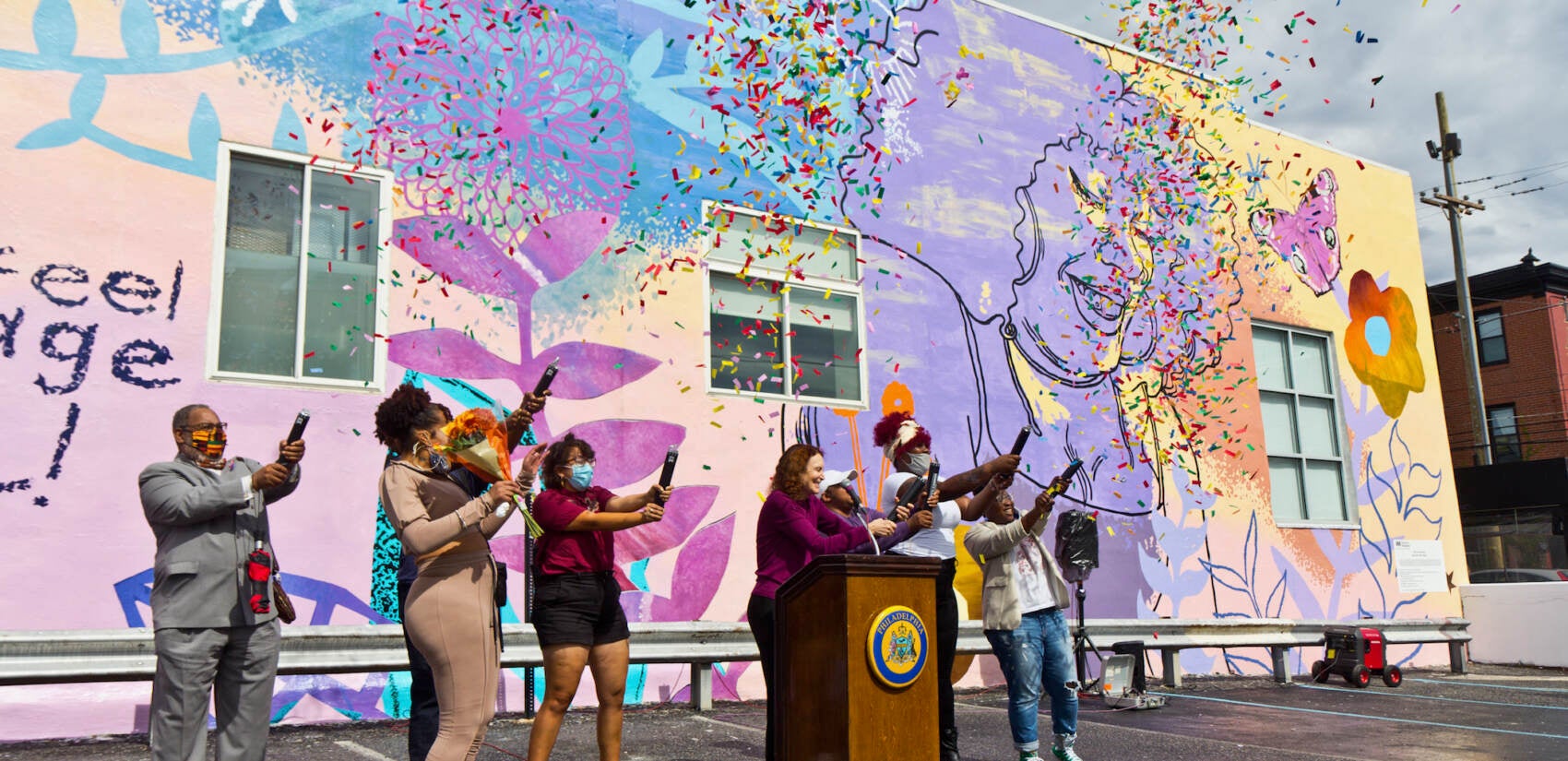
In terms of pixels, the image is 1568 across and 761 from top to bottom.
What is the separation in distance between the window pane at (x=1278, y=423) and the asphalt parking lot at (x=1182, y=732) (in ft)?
11.7

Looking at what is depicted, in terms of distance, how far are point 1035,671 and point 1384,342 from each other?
11.3 metres

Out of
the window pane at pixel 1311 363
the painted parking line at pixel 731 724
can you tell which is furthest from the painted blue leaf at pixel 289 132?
the window pane at pixel 1311 363

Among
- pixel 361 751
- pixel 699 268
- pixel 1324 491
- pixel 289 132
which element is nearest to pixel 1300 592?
pixel 1324 491

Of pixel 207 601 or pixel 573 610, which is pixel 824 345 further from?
pixel 207 601

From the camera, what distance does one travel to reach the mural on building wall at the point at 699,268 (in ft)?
26.1

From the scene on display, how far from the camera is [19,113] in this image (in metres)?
7.70

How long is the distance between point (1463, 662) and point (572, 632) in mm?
12853

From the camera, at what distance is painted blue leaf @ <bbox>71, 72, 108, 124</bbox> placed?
7.88 m

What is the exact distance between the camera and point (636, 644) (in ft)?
28.0

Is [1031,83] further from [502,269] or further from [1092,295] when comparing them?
[502,269]

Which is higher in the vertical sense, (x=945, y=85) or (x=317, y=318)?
(x=945, y=85)

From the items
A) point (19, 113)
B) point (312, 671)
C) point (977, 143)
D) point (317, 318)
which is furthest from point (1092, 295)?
point (19, 113)

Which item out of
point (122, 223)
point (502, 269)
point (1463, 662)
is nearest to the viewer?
point (122, 223)

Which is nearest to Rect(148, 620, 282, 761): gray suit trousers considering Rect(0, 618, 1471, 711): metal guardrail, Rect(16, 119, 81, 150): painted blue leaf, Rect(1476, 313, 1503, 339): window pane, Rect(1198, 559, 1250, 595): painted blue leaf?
Rect(0, 618, 1471, 711): metal guardrail
